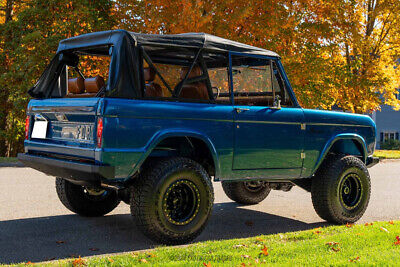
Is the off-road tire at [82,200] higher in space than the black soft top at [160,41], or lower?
lower

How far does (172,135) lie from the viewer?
16.0ft

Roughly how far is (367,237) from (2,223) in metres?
4.35

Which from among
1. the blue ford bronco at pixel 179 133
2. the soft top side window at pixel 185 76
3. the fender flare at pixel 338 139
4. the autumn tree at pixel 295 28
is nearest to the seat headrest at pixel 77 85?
the blue ford bronco at pixel 179 133

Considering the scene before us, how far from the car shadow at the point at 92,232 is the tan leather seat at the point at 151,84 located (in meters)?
1.64

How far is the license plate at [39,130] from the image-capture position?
5.34 meters

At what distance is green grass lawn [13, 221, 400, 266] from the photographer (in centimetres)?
418

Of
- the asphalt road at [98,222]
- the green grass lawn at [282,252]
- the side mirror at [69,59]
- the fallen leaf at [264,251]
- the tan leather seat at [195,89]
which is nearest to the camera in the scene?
the green grass lawn at [282,252]

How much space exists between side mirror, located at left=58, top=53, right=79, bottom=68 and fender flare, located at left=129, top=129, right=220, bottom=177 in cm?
191

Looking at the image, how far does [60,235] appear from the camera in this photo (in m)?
5.40

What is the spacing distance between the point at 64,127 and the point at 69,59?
4.17 feet

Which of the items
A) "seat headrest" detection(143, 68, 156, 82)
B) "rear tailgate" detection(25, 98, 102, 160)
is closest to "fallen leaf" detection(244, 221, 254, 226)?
"seat headrest" detection(143, 68, 156, 82)

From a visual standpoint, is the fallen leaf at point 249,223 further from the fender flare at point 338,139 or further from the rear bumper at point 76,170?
the rear bumper at point 76,170

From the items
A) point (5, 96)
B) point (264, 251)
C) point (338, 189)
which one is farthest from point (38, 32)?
point (264, 251)

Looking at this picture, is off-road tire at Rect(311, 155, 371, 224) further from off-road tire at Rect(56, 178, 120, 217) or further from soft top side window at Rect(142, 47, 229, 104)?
off-road tire at Rect(56, 178, 120, 217)
